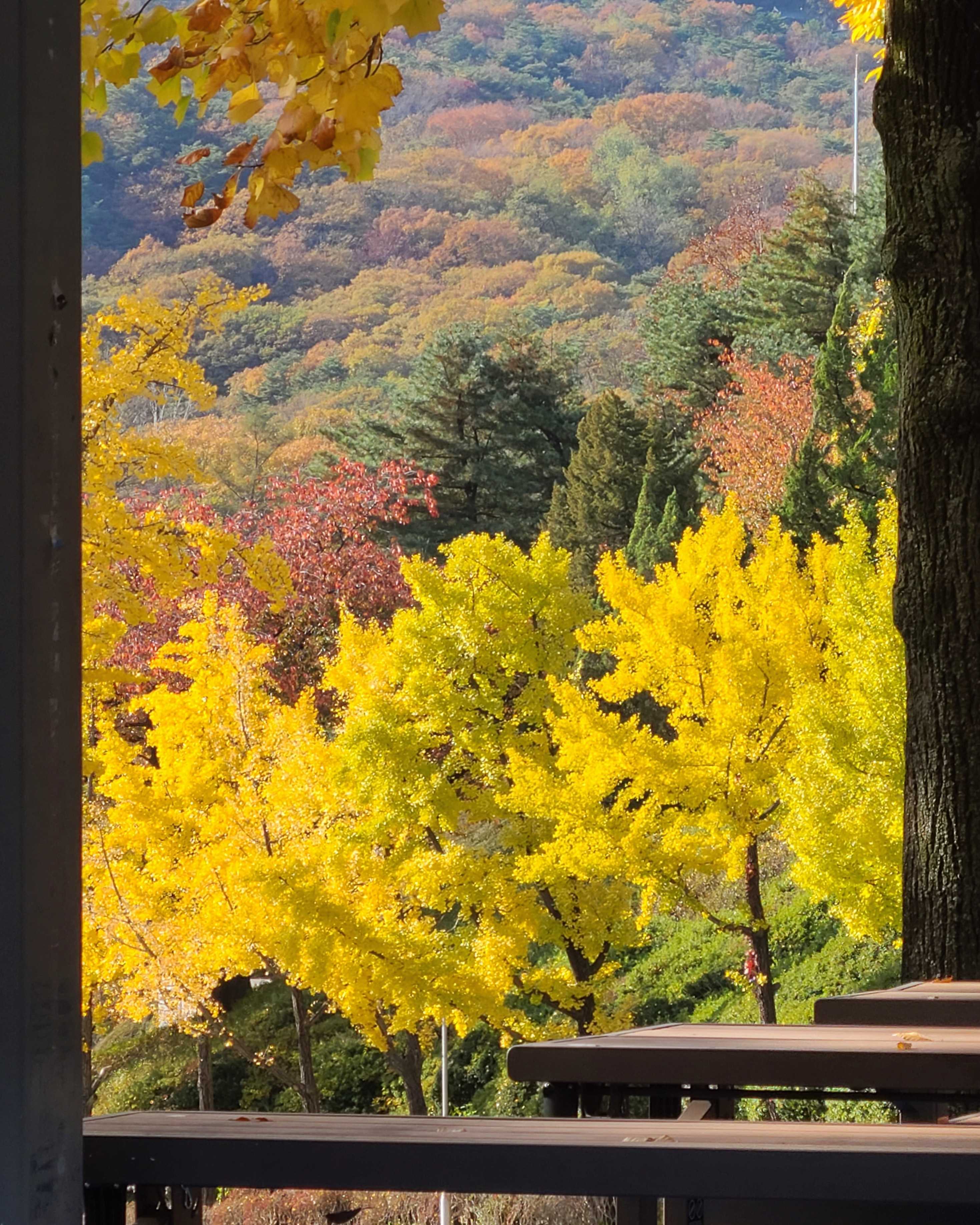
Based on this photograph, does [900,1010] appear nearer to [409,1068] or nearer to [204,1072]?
[409,1068]

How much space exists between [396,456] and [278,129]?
25.2 m

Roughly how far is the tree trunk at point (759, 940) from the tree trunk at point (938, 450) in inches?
361

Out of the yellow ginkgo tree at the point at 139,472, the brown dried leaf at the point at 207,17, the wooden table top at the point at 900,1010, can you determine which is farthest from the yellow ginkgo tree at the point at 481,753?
the brown dried leaf at the point at 207,17

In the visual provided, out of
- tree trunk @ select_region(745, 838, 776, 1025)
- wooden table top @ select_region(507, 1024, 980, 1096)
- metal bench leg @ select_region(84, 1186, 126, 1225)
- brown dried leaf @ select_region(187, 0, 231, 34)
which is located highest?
brown dried leaf @ select_region(187, 0, 231, 34)

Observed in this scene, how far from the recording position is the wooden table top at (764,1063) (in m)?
1.64

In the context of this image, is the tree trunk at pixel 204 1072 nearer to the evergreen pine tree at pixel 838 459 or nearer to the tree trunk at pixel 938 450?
the evergreen pine tree at pixel 838 459

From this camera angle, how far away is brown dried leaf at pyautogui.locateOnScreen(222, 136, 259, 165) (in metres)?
2.52

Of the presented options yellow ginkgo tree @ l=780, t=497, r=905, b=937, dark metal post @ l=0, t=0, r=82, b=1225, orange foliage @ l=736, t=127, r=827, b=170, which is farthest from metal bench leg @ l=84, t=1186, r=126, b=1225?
orange foliage @ l=736, t=127, r=827, b=170

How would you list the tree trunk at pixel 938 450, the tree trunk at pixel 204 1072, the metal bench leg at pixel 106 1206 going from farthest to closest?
the tree trunk at pixel 204 1072, the tree trunk at pixel 938 450, the metal bench leg at pixel 106 1206

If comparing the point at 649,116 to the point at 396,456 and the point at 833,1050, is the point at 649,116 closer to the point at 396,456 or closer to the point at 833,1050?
the point at 396,456

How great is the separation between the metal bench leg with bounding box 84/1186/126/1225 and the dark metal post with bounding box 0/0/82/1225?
0.23 metres

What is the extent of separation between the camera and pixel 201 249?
47.6 m

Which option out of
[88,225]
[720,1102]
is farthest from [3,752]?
[88,225]

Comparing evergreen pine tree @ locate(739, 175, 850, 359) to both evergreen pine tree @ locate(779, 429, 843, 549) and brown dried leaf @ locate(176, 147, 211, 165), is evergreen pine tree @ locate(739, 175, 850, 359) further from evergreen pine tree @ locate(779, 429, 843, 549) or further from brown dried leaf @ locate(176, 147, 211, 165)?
brown dried leaf @ locate(176, 147, 211, 165)
